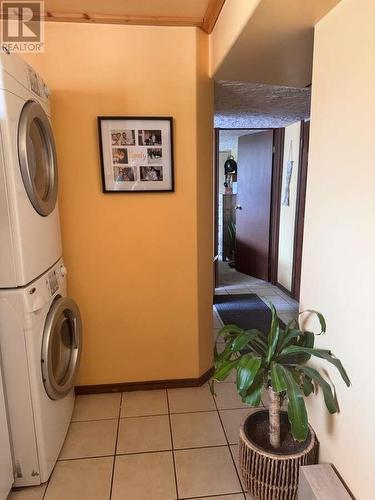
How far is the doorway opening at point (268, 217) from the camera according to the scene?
368cm

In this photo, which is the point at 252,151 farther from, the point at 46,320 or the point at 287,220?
the point at 46,320

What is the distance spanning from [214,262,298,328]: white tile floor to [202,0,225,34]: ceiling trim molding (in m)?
2.28

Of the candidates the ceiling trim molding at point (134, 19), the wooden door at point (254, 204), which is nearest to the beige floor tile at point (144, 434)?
the ceiling trim molding at point (134, 19)

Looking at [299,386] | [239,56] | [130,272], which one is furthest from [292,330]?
[239,56]

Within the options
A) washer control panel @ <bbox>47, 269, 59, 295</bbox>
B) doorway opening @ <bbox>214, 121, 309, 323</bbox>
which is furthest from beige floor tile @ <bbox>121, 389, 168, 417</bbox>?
doorway opening @ <bbox>214, 121, 309, 323</bbox>

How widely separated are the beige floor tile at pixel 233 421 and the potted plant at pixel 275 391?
38 cm

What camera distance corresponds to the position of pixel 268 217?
14.2ft

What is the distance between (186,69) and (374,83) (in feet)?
3.76

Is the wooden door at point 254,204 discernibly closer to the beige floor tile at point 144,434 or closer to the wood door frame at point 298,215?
the wood door frame at point 298,215

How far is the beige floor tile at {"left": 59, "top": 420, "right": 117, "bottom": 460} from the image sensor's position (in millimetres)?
1703

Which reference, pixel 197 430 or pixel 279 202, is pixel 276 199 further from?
pixel 197 430

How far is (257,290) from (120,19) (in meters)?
3.15

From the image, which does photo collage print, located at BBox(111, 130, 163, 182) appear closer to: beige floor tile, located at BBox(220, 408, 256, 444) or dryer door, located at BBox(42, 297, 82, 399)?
dryer door, located at BBox(42, 297, 82, 399)

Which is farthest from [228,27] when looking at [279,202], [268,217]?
[268,217]
